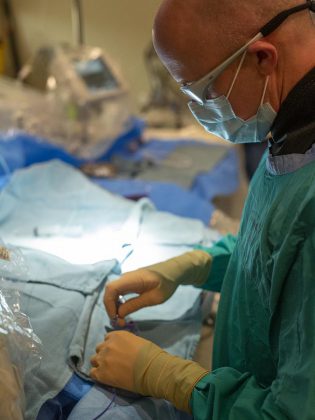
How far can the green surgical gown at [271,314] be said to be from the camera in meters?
0.52

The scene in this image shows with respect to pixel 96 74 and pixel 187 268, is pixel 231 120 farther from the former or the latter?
pixel 96 74

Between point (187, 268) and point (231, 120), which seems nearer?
point (231, 120)

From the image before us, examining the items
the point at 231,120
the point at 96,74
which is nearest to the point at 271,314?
the point at 231,120

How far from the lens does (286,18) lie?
58 cm

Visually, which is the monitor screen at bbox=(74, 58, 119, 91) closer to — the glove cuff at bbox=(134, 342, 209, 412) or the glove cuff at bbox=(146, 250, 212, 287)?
the glove cuff at bbox=(146, 250, 212, 287)

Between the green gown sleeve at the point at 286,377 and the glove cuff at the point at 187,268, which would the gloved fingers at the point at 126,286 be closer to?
the glove cuff at the point at 187,268

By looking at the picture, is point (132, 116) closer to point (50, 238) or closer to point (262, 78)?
point (50, 238)

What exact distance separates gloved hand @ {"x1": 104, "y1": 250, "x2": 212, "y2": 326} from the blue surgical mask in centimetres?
32

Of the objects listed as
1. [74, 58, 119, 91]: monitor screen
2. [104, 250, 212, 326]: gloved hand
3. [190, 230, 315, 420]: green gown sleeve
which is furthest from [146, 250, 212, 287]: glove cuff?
[74, 58, 119, 91]: monitor screen

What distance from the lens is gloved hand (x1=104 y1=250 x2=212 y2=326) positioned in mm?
850

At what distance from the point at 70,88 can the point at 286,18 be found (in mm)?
1542

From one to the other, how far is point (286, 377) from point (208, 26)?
49cm

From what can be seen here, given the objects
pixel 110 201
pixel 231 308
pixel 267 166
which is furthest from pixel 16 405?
pixel 110 201

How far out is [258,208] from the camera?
0.72m
